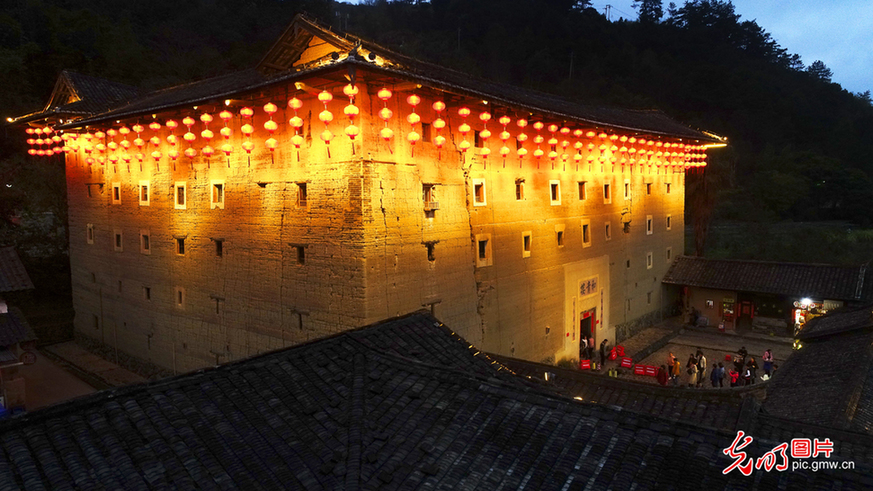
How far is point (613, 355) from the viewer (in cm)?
2073

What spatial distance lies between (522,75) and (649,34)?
21.6m

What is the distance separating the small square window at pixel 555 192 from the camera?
18672 mm

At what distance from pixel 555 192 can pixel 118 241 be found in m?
16.6

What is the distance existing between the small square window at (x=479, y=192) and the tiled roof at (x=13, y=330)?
12.7 meters

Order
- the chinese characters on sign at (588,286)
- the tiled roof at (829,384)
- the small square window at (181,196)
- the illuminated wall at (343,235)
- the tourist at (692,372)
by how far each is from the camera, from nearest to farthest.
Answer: the tiled roof at (829,384) < the illuminated wall at (343,235) < the small square window at (181,196) < the tourist at (692,372) < the chinese characters on sign at (588,286)

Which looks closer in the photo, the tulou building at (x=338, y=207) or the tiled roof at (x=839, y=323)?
the tulou building at (x=338, y=207)

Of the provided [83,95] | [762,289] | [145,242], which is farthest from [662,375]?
[83,95]

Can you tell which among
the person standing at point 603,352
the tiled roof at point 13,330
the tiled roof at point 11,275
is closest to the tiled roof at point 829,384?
the person standing at point 603,352

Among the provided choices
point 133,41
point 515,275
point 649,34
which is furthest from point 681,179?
point 649,34

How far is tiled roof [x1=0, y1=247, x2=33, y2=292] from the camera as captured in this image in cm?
1371

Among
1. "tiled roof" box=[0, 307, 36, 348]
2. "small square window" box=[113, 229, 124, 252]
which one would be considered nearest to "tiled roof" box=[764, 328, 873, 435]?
"tiled roof" box=[0, 307, 36, 348]

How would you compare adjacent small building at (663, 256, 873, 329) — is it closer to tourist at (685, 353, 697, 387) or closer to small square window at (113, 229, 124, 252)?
tourist at (685, 353, 697, 387)
